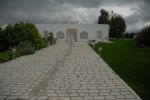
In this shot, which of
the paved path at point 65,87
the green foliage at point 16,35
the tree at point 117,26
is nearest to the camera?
the paved path at point 65,87

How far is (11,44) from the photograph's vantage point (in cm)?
2484

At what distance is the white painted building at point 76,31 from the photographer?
165 feet

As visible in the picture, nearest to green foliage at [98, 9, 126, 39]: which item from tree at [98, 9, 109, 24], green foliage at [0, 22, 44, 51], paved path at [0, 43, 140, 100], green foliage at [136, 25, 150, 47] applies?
tree at [98, 9, 109, 24]

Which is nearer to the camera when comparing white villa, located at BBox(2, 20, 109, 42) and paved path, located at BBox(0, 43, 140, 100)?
paved path, located at BBox(0, 43, 140, 100)

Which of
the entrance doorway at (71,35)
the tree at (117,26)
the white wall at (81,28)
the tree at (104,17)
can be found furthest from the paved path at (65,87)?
the tree at (104,17)

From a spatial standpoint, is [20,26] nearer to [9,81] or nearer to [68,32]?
[9,81]

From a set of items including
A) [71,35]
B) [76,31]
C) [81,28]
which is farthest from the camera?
[71,35]

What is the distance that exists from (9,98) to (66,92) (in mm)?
1640

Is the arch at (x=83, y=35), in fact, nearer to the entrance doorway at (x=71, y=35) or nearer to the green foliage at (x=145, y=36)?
the entrance doorway at (x=71, y=35)

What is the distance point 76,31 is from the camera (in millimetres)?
50844

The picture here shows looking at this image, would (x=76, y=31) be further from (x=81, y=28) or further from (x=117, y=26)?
(x=117, y=26)

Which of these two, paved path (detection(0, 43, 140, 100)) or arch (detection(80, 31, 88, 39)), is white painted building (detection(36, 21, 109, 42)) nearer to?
arch (detection(80, 31, 88, 39))

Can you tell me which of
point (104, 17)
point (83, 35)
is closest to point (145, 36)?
point (83, 35)

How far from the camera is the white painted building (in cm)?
5031
